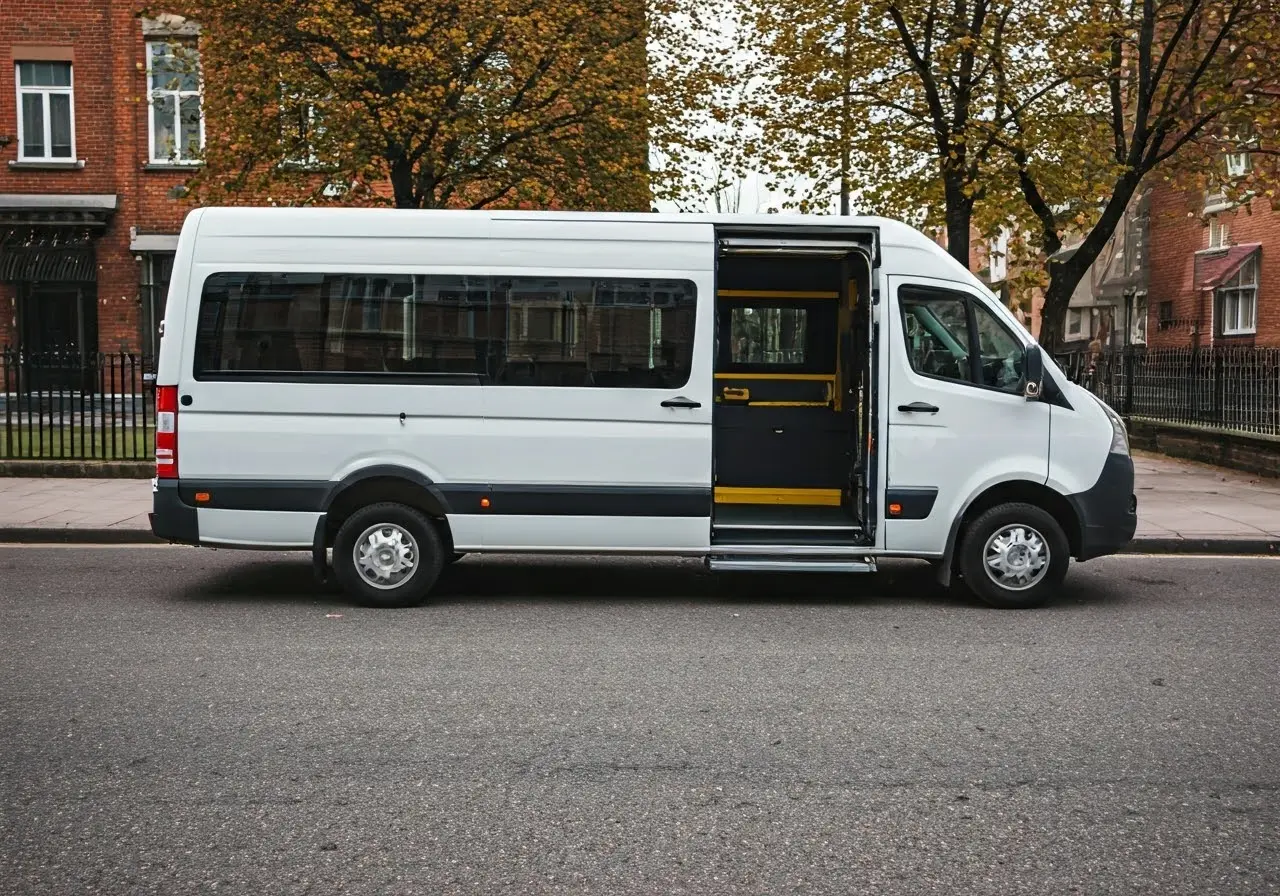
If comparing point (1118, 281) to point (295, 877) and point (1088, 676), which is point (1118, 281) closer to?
point (1088, 676)

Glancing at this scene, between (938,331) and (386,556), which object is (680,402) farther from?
(386,556)

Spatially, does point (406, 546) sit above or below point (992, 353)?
below

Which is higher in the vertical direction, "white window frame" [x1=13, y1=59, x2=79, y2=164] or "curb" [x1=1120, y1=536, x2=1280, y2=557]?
"white window frame" [x1=13, y1=59, x2=79, y2=164]

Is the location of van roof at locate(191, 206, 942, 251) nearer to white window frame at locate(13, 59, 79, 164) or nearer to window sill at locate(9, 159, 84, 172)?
window sill at locate(9, 159, 84, 172)

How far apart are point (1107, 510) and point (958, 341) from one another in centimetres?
152

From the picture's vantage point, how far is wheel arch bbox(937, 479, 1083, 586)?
26.9 ft

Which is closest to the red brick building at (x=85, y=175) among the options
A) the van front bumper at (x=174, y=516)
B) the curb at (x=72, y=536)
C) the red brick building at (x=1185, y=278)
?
the curb at (x=72, y=536)

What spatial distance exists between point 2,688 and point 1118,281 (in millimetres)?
32103

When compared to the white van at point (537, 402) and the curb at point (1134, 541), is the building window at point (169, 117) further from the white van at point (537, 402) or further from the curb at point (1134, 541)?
the white van at point (537, 402)

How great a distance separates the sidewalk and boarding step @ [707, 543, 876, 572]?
13.4 ft

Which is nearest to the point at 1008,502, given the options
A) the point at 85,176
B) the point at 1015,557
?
the point at 1015,557

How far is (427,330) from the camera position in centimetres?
809

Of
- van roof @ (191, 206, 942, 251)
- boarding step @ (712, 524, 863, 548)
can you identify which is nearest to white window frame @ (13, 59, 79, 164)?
van roof @ (191, 206, 942, 251)

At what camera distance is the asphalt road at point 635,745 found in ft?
12.7
